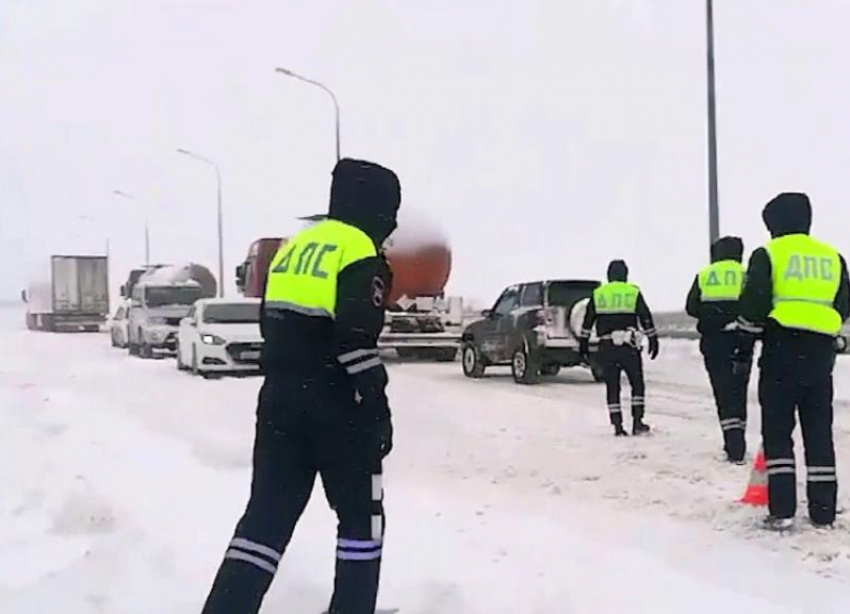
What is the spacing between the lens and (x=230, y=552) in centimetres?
457

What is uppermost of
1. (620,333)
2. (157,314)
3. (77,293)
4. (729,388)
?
(77,293)

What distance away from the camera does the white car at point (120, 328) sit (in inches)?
1337

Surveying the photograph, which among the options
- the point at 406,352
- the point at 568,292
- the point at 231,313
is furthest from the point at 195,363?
the point at 568,292

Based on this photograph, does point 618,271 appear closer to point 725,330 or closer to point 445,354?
point 725,330

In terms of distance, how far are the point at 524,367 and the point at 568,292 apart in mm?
1449

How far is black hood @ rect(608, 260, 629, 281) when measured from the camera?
12.1 m

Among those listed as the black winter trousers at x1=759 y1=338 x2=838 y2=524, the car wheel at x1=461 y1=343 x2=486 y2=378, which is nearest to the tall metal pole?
the car wheel at x1=461 y1=343 x2=486 y2=378

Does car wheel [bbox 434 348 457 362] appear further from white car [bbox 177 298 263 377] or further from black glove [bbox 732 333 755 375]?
black glove [bbox 732 333 755 375]

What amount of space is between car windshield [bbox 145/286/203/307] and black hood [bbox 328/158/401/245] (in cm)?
2795

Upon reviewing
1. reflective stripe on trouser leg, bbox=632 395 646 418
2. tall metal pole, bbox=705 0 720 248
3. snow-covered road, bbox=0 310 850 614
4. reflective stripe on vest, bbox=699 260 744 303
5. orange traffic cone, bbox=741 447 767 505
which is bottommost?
snow-covered road, bbox=0 310 850 614

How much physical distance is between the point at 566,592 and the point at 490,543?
117cm

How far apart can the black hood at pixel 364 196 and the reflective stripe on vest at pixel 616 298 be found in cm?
755

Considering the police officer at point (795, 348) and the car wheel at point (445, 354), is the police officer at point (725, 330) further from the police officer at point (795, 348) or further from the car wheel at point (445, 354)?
the car wheel at point (445, 354)

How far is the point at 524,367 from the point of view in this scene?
1994cm
